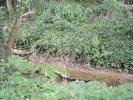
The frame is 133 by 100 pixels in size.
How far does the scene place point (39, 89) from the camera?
23.0 ft

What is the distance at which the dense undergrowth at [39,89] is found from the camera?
6.13m

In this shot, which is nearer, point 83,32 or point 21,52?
point 21,52

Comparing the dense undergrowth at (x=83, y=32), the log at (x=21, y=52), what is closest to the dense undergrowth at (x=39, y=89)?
the log at (x=21, y=52)

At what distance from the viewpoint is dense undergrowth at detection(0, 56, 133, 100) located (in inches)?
241

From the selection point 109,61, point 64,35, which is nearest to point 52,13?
point 64,35

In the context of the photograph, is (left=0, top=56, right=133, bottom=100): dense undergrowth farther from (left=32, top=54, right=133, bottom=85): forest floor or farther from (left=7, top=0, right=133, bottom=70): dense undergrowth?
(left=7, top=0, right=133, bottom=70): dense undergrowth

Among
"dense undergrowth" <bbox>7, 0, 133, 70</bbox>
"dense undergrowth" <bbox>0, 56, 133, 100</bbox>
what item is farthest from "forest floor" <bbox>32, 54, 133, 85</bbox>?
"dense undergrowth" <bbox>0, 56, 133, 100</bbox>

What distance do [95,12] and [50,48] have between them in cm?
434

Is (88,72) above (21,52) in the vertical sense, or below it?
below

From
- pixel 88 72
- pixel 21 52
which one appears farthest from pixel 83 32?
pixel 21 52

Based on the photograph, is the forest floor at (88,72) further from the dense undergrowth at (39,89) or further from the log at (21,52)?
the dense undergrowth at (39,89)

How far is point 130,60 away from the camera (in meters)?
13.5

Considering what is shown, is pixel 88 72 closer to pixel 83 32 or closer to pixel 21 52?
pixel 83 32

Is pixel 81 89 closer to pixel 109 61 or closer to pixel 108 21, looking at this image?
pixel 109 61
